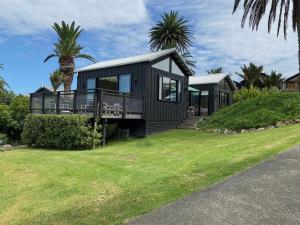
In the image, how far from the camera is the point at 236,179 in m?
7.64

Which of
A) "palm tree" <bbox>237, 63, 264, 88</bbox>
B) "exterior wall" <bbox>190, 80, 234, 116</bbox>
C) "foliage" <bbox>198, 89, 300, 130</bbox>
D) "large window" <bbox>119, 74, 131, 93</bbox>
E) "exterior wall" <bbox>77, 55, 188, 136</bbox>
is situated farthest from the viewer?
"palm tree" <bbox>237, 63, 264, 88</bbox>

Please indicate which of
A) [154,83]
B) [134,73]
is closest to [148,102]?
[154,83]

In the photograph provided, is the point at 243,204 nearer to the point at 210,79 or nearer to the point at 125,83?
the point at 125,83

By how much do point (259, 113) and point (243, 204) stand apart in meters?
14.7

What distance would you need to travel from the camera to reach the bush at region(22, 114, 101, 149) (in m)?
16.4

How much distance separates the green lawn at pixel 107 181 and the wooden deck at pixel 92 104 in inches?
178

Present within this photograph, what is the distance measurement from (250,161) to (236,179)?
1915 millimetres

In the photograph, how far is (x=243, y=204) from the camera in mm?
6199

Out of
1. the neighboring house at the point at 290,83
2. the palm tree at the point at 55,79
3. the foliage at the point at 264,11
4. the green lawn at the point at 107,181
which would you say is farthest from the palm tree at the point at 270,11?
the neighboring house at the point at 290,83

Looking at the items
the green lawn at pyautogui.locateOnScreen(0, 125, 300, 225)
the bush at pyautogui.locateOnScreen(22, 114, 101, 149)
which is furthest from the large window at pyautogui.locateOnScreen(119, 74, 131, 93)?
the green lawn at pyautogui.locateOnScreen(0, 125, 300, 225)

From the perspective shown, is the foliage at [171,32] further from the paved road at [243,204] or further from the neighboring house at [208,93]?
the paved road at [243,204]

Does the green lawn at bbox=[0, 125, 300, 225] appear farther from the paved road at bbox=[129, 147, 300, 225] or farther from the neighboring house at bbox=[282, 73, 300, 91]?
the neighboring house at bbox=[282, 73, 300, 91]

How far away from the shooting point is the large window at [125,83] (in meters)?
21.6

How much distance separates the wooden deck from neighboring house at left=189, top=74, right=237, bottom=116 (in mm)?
10762
